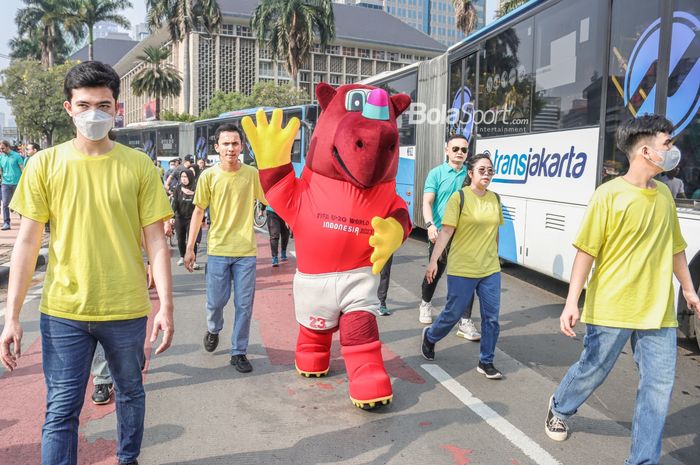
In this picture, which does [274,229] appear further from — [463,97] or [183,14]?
[183,14]

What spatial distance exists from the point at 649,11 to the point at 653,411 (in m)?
4.36

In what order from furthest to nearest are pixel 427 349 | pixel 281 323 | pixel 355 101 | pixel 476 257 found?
pixel 281 323 → pixel 427 349 → pixel 476 257 → pixel 355 101

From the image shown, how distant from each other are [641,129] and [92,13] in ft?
160

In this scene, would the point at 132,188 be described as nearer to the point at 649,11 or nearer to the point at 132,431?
the point at 132,431

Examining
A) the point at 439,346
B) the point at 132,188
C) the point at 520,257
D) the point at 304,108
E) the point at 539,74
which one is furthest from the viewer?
the point at 304,108

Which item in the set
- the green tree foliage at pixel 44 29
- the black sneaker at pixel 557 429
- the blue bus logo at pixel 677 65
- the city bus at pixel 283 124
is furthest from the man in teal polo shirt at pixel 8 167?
the green tree foliage at pixel 44 29

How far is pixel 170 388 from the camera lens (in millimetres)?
4656

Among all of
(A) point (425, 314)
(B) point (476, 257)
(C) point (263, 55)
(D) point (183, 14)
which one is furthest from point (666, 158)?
(C) point (263, 55)

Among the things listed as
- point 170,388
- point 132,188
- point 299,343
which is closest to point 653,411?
point 299,343

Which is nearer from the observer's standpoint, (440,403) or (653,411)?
(653,411)

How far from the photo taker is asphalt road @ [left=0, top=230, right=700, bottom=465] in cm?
364

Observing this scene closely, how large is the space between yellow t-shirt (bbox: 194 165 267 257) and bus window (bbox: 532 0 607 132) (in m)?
3.96

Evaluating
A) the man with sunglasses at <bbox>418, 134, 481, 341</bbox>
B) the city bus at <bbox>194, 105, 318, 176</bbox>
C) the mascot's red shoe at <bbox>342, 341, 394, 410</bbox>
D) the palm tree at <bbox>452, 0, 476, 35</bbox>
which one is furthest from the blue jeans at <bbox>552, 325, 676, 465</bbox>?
the palm tree at <bbox>452, 0, 476, 35</bbox>

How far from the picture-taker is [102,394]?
4.31 meters
